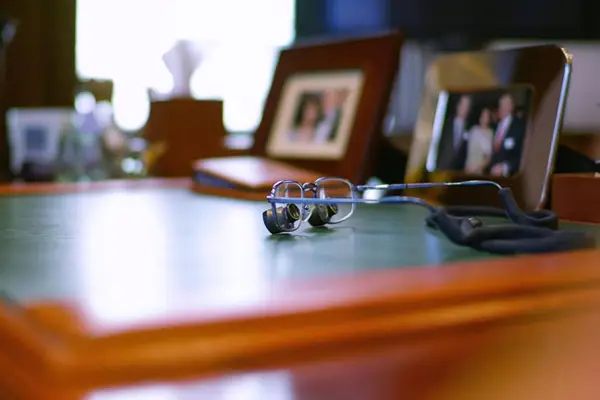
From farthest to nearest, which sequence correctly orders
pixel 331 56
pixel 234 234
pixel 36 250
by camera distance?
1. pixel 331 56
2. pixel 234 234
3. pixel 36 250

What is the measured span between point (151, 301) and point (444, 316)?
15cm

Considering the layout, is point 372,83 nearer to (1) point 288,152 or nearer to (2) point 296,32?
(1) point 288,152

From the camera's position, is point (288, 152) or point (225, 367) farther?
point (288, 152)

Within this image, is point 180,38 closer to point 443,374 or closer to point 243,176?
point 243,176

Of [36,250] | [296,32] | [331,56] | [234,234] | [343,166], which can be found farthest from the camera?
[296,32]

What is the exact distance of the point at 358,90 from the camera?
3.89ft

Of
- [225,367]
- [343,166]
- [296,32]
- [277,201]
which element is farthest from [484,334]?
[296,32]

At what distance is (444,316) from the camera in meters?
0.40

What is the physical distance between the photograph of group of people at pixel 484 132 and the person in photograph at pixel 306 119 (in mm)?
283

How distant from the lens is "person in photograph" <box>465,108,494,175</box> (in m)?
0.93

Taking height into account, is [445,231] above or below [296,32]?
below

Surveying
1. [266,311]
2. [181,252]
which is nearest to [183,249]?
[181,252]

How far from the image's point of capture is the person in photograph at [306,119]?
1251 millimetres

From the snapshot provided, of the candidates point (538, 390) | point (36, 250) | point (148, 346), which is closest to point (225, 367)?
point (148, 346)
